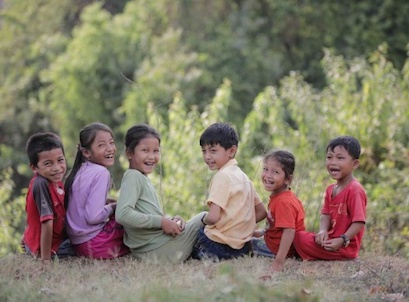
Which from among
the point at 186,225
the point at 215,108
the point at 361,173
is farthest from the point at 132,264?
the point at 361,173

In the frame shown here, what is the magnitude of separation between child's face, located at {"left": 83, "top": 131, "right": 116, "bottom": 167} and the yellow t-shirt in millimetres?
842

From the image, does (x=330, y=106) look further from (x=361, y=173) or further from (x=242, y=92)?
(x=242, y=92)

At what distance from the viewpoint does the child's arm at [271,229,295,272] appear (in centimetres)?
589

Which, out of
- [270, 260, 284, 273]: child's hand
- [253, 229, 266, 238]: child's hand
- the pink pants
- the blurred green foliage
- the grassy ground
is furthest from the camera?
the blurred green foliage

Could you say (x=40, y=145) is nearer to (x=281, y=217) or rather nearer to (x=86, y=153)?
(x=86, y=153)

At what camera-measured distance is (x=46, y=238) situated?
611cm

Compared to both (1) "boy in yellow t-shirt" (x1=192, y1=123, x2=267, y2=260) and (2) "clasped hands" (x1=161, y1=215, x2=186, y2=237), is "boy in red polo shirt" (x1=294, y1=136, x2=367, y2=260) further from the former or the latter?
(2) "clasped hands" (x1=161, y1=215, x2=186, y2=237)

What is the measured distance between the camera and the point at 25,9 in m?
22.2

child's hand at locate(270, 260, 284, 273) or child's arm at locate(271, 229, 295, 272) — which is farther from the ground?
child's arm at locate(271, 229, 295, 272)

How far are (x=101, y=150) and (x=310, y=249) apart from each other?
1754 mm

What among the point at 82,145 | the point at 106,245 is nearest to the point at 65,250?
the point at 106,245

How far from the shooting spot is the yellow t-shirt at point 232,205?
240 inches

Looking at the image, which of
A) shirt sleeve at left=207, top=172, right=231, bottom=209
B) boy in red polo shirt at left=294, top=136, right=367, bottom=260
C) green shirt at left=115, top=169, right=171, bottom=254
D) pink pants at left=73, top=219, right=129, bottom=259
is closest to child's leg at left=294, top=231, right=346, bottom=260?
boy in red polo shirt at left=294, top=136, right=367, bottom=260

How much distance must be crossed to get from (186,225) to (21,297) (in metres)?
1.85
